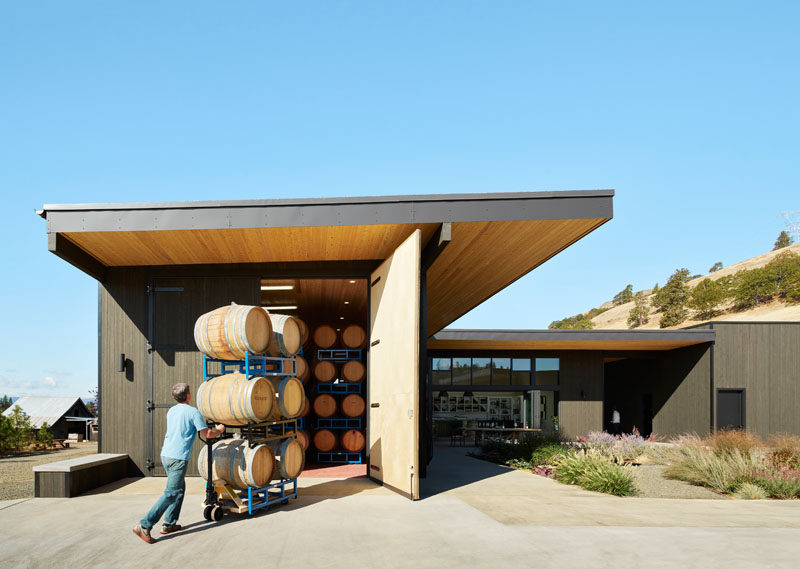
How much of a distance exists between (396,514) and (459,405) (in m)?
15.9

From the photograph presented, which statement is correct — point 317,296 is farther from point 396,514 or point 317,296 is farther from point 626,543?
point 626,543

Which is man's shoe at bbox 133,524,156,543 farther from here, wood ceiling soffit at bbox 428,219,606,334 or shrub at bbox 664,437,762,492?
shrub at bbox 664,437,762,492

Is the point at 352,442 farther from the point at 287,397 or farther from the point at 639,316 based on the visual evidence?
the point at 639,316

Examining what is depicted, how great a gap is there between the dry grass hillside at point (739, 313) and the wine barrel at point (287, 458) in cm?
5298

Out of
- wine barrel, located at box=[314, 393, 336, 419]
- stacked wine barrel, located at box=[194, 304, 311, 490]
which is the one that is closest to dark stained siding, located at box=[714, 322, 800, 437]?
wine barrel, located at box=[314, 393, 336, 419]

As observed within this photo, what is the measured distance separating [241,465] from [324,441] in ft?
18.0

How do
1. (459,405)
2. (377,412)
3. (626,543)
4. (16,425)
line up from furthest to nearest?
(459,405) < (16,425) < (377,412) < (626,543)

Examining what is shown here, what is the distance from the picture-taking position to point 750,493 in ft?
28.9

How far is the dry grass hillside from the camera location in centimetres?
5334

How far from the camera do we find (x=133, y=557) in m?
5.07

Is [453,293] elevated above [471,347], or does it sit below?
above

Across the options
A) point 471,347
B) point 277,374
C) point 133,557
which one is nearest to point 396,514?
point 277,374

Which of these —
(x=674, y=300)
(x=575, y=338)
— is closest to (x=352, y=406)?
(x=575, y=338)

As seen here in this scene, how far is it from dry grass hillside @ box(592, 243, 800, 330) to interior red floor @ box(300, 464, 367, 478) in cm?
4973
